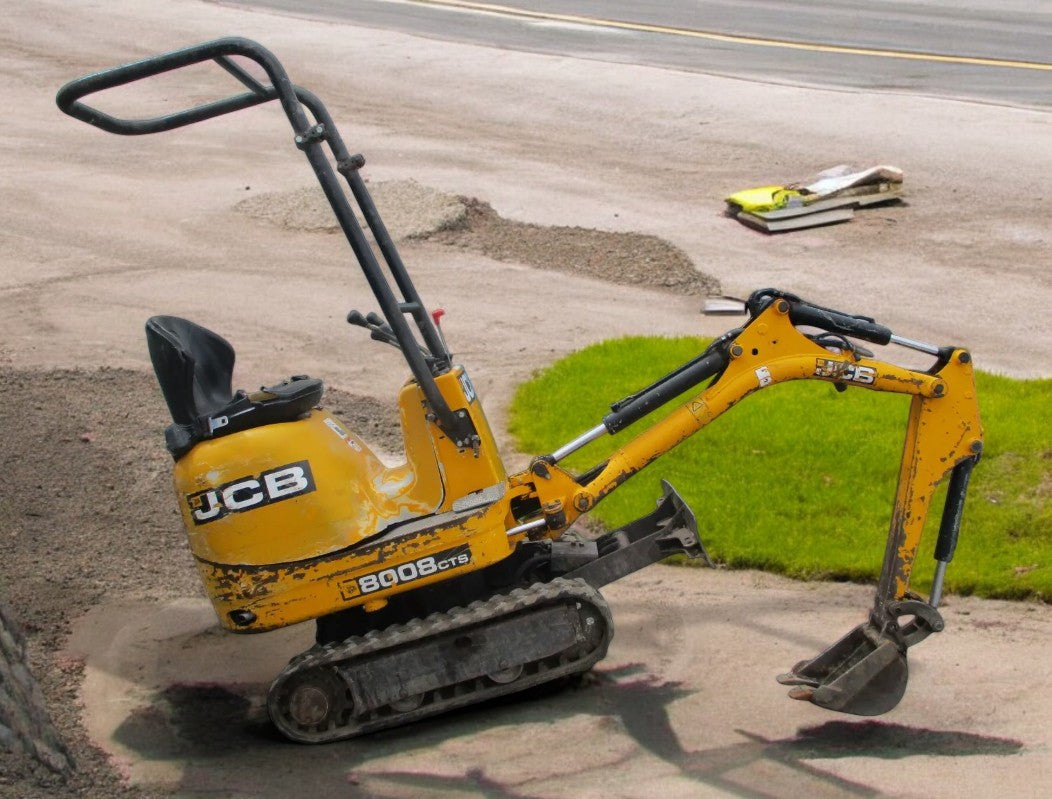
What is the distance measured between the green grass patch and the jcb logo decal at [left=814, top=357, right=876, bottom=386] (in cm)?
225

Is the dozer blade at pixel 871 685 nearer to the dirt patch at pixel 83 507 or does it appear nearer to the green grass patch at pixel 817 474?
the green grass patch at pixel 817 474

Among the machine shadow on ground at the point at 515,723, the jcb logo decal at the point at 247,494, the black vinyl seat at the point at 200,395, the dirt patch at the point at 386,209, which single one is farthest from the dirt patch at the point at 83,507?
the dirt patch at the point at 386,209

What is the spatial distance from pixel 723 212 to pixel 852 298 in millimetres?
3181

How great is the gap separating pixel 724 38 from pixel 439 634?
21.1 m

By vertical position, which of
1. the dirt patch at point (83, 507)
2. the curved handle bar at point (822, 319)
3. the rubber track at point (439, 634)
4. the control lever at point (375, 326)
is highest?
the curved handle bar at point (822, 319)

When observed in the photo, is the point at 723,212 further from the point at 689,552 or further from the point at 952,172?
the point at 689,552

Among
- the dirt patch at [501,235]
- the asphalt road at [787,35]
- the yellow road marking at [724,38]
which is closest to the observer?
the dirt patch at [501,235]

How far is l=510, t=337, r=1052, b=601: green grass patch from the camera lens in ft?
28.1

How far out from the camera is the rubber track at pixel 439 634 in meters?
6.62

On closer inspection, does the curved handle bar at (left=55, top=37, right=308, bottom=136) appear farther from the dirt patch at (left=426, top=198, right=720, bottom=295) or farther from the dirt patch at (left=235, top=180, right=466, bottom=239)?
the dirt patch at (left=235, top=180, right=466, bottom=239)

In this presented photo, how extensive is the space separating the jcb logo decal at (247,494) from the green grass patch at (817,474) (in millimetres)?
3138

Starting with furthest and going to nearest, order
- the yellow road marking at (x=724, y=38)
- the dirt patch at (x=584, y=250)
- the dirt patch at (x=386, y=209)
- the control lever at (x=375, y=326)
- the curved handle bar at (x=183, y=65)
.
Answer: the yellow road marking at (x=724, y=38), the dirt patch at (x=386, y=209), the dirt patch at (x=584, y=250), the control lever at (x=375, y=326), the curved handle bar at (x=183, y=65)

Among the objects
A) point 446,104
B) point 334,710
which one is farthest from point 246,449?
point 446,104

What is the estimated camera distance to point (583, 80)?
22250mm
